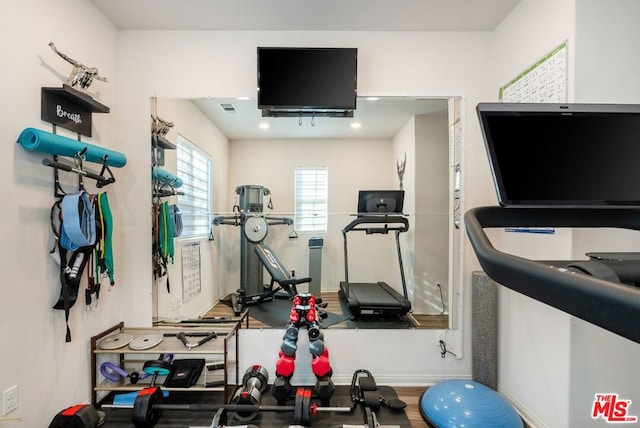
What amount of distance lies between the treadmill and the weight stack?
0.63 m

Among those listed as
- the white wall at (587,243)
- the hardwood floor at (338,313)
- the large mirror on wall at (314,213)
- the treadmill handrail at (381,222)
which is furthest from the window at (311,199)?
the white wall at (587,243)

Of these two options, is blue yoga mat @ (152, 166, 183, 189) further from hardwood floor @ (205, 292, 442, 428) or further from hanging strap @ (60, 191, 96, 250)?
hardwood floor @ (205, 292, 442, 428)

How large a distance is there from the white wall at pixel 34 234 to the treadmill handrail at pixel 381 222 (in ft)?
6.84

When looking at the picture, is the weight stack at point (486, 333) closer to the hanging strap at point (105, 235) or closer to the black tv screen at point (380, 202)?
the black tv screen at point (380, 202)

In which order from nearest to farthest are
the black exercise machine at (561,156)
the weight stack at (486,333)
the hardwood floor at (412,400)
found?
1. the black exercise machine at (561,156)
2. the hardwood floor at (412,400)
3. the weight stack at (486,333)

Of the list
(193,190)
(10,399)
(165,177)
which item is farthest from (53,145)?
(10,399)

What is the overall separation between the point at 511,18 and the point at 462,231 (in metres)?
1.66

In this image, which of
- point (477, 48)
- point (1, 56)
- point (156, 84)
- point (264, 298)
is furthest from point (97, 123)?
point (477, 48)

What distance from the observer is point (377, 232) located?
2.93 metres

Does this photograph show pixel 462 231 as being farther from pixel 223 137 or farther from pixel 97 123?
pixel 97 123

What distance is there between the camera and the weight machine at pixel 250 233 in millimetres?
2787

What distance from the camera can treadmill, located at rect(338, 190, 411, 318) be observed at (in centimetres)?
277

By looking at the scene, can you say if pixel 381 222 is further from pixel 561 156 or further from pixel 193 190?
pixel 561 156

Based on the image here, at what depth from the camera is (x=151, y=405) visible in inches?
77.9
